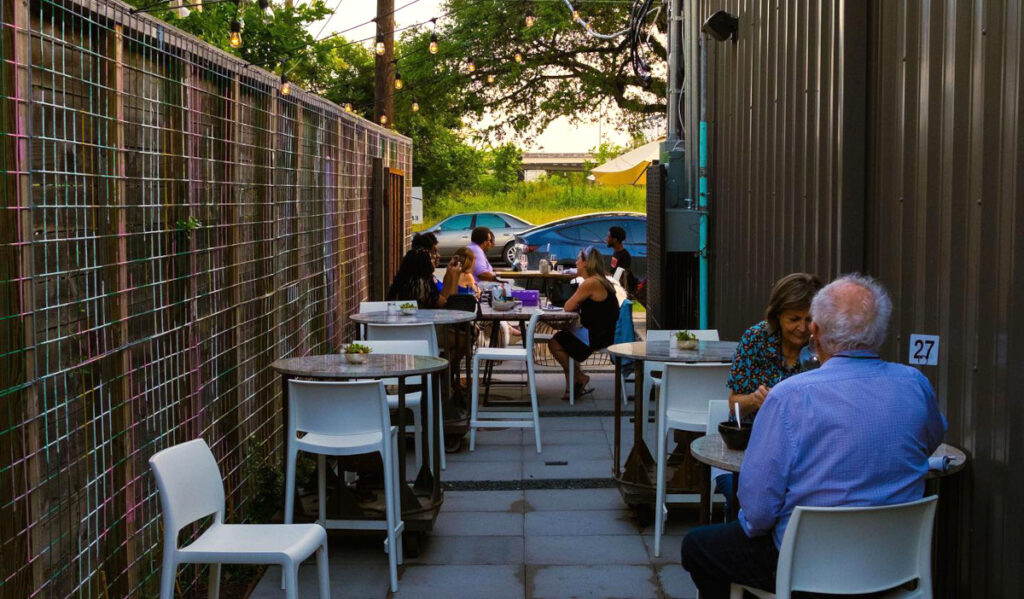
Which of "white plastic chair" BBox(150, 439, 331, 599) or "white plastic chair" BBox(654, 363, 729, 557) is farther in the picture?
"white plastic chair" BBox(654, 363, 729, 557)

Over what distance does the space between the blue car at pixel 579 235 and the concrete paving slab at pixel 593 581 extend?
15.6 m

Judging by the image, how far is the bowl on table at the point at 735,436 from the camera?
4.10 m

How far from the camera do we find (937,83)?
4.30 metres

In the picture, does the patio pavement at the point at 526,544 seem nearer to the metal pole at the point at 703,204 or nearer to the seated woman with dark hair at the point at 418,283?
the metal pole at the point at 703,204

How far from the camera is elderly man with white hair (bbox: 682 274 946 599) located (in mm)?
3285

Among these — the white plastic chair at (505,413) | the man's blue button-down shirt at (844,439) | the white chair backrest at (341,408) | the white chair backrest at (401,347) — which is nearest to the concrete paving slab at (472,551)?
the white chair backrest at (341,408)

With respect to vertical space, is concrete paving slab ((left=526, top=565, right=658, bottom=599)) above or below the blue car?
below

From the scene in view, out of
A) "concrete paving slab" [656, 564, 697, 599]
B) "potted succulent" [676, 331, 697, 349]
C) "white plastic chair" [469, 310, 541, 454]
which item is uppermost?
"potted succulent" [676, 331, 697, 349]

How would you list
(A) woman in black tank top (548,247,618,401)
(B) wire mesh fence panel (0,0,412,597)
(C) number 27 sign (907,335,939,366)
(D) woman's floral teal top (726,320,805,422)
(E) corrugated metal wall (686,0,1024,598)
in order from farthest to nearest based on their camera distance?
(A) woman in black tank top (548,247,618,401) < (D) woman's floral teal top (726,320,805,422) < (C) number 27 sign (907,335,939,366) < (E) corrugated metal wall (686,0,1024,598) < (B) wire mesh fence panel (0,0,412,597)

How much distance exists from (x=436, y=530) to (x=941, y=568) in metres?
2.89

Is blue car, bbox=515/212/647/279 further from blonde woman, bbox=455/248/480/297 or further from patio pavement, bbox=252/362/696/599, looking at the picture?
patio pavement, bbox=252/362/696/599

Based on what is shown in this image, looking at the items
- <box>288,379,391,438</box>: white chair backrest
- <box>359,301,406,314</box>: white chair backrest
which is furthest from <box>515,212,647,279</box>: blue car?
<box>288,379,391,438</box>: white chair backrest

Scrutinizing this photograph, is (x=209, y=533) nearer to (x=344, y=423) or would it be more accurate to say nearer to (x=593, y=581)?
(x=344, y=423)

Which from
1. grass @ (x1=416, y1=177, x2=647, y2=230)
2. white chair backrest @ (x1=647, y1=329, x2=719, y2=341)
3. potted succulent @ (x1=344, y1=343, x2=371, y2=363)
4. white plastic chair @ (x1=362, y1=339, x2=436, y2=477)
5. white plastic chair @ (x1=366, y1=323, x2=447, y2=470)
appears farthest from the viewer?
grass @ (x1=416, y1=177, x2=647, y2=230)
